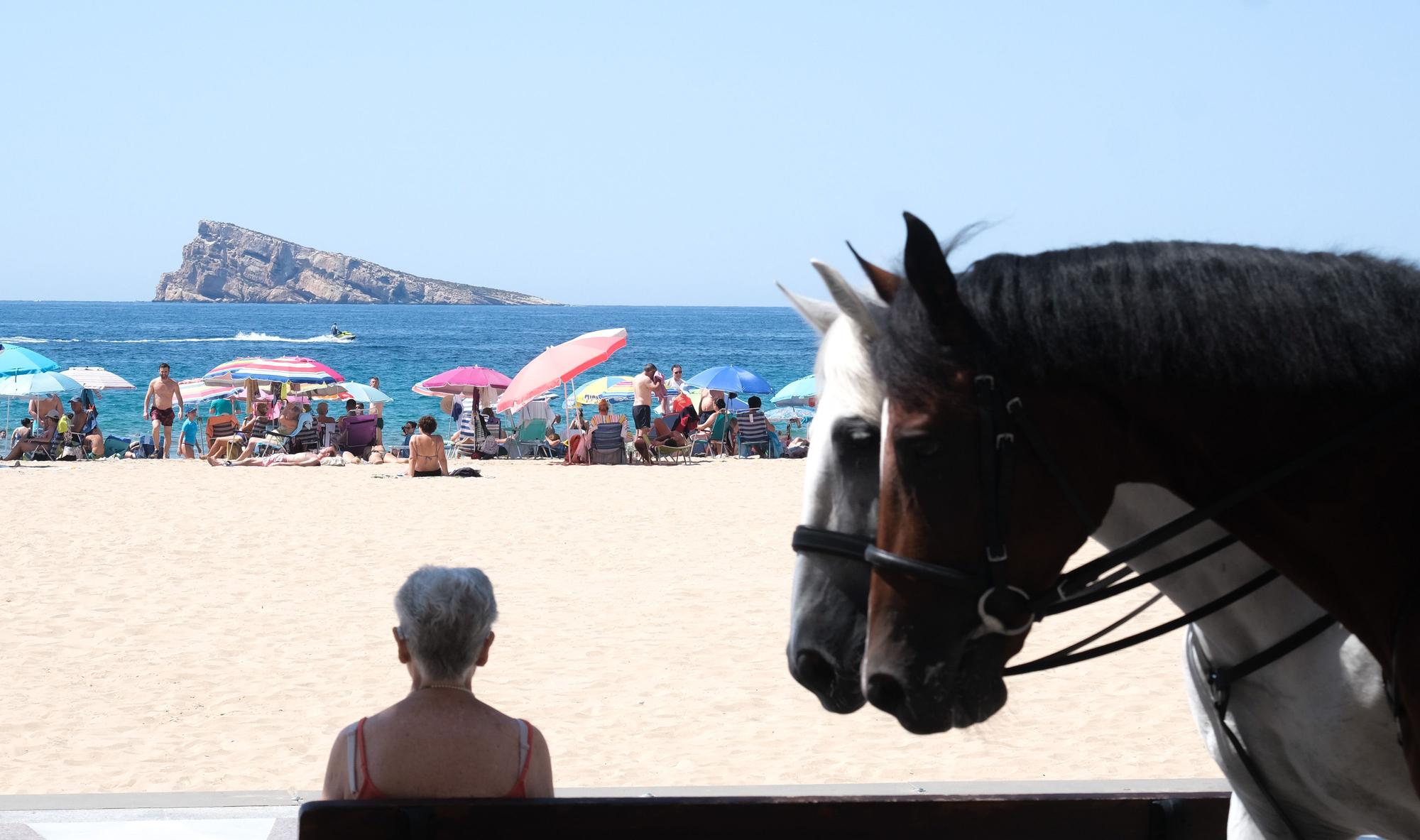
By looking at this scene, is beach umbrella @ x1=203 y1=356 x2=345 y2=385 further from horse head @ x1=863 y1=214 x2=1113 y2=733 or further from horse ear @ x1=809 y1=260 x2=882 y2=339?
horse head @ x1=863 y1=214 x2=1113 y2=733

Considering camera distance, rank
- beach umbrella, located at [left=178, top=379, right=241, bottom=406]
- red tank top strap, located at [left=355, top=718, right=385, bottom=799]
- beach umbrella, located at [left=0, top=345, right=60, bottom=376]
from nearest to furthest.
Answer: red tank top strap, located at [left=355, top=718, right=385, bottom=799], beach umbrella, located at [left=0, top=345, right=60, bottom=376], beach umbrella, located at [left=178, top=379, right=241, bottom=406]

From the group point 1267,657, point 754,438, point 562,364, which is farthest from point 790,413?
point 1267,657

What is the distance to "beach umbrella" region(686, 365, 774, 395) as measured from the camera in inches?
1093

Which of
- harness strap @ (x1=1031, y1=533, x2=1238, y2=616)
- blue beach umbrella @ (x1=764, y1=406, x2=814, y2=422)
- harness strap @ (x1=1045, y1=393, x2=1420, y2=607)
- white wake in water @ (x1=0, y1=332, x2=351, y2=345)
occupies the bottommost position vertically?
white wake in water @ (x1=0, y1=332, x2=351, y2=345)

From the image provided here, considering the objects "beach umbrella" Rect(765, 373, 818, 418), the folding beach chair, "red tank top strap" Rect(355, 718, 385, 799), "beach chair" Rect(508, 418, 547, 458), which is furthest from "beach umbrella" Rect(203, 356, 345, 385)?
"red tank top strap" Rect(355, 718, 385, 799)

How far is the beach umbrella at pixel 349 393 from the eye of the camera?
27.6 meters

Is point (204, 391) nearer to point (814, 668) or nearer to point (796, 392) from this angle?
point (796, 392)

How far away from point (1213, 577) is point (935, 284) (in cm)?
77

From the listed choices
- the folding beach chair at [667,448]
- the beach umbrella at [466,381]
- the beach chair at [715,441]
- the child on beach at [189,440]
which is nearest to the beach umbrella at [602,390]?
the beach umbrella at [466,381]

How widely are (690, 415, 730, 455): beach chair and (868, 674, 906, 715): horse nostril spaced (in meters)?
22.7

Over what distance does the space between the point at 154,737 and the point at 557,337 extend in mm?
118416

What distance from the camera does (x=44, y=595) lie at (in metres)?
9.93

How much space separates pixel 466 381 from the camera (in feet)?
85.2

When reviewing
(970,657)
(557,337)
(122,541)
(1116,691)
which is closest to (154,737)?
(1116,691)
